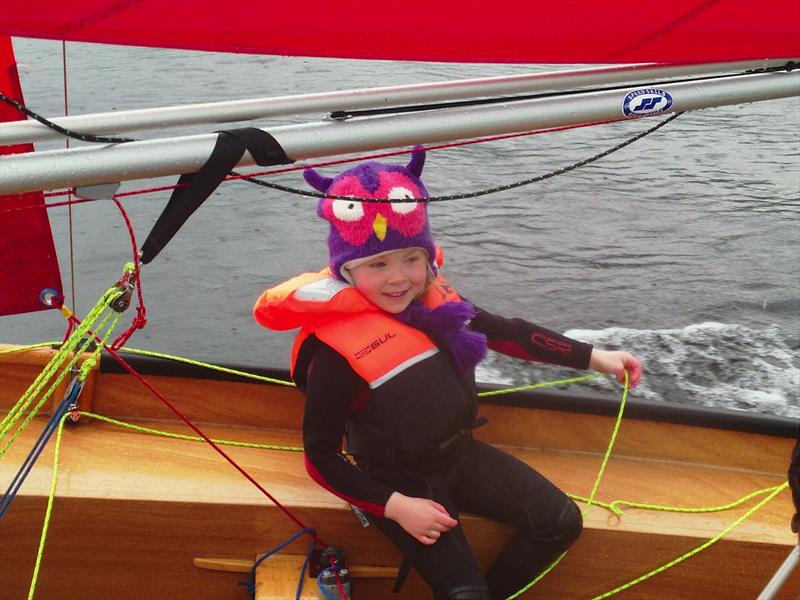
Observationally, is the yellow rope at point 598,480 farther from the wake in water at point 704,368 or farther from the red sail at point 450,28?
the wake in water at point 704,368

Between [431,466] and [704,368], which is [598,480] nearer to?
[431,466]

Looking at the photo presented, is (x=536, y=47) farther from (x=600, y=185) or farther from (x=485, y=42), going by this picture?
(x=600, y=185)

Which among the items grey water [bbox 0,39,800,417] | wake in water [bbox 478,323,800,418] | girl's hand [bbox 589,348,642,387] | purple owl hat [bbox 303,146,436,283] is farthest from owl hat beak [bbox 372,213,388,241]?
grey water [bbox 0,39,800,417]

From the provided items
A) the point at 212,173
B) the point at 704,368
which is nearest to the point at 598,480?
the point at 212,173

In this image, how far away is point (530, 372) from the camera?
12.7ft

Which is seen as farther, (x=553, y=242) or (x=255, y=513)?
(x=553, y=242)

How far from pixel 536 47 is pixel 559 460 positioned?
1075 mm

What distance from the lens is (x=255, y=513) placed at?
1.89 meters

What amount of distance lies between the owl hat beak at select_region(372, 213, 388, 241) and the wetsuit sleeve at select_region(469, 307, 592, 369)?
0.37 meters

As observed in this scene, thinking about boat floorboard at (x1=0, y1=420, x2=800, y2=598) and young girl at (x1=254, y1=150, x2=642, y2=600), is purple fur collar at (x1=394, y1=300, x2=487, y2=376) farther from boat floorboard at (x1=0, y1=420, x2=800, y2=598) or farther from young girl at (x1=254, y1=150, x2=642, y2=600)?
boat floorboard at (x1=0, y1=420, x2=800, y2=598)

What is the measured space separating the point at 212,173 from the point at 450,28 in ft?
1.36

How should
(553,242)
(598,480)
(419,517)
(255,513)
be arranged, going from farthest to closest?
(553,242)
(598,480)
(255,513)
(419,517)

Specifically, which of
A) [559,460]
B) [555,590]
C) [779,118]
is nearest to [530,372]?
[559,460]

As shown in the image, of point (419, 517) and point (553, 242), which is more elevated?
point (419, 517)
